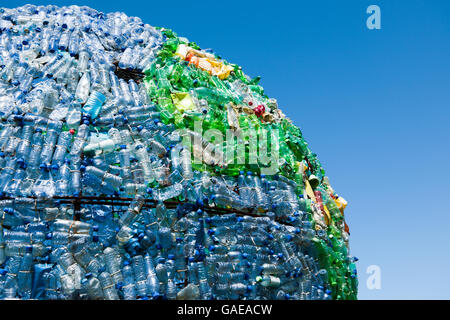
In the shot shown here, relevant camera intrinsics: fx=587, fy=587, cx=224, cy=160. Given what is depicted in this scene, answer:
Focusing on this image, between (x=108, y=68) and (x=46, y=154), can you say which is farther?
(x=108, y=68)

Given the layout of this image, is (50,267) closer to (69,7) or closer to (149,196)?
(149,196)

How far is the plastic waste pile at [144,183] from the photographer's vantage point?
10.8 m

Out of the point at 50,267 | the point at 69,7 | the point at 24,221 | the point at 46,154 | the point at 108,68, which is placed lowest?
the point at 50,267

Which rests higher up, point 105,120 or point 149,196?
point 105,120

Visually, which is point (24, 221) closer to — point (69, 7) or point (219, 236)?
point (219, 236)

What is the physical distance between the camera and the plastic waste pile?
35.4 ft

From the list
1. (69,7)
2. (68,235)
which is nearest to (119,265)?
(68,235)

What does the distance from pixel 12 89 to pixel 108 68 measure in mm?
2366

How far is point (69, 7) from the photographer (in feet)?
58.7

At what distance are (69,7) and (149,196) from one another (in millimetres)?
8829

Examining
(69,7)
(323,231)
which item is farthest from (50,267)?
(69,7)

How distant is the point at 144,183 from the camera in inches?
465
